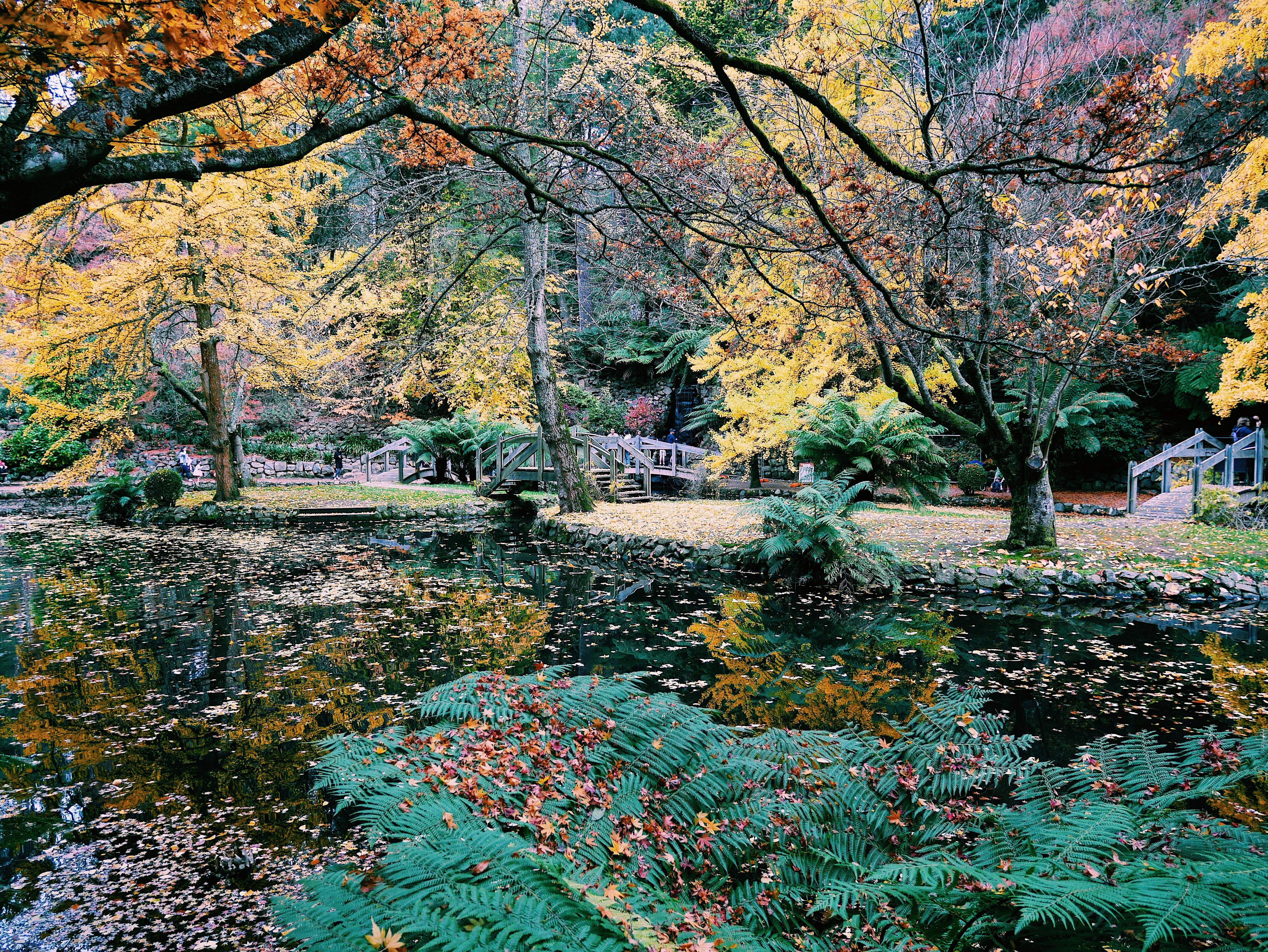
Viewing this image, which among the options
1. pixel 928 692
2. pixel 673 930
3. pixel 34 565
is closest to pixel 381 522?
pixel 34 565

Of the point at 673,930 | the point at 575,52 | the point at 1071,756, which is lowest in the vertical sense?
the point at 1071,756

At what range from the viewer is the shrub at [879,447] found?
10219mm

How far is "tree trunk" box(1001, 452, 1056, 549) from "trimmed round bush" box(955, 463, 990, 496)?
9.27 meters

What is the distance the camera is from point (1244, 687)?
4.76 meters

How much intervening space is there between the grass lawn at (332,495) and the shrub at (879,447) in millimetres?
8064

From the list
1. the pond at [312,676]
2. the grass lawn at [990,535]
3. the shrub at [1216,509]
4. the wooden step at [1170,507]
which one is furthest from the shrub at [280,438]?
the shrub at [1216,509]

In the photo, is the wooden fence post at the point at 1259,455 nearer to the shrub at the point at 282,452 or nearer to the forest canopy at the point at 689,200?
the forest canopy at the point at 689,200

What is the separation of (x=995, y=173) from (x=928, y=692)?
342cm

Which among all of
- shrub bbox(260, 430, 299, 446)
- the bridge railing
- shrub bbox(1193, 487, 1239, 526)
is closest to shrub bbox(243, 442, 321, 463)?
shrub bbox(260, 430, 299, 446)

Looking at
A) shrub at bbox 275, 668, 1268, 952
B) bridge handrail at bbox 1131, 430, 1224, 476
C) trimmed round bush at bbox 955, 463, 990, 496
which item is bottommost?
shrub at bbox 275, 668, 1268, 952

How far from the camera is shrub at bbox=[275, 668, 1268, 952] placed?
4.53ft

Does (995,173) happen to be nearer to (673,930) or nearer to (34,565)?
(673,930)

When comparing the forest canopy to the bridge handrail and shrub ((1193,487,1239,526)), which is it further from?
the bridge handrail

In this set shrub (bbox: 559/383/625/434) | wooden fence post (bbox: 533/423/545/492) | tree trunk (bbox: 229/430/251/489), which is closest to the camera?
tree trunk (bbox: 229/430/251/489)
